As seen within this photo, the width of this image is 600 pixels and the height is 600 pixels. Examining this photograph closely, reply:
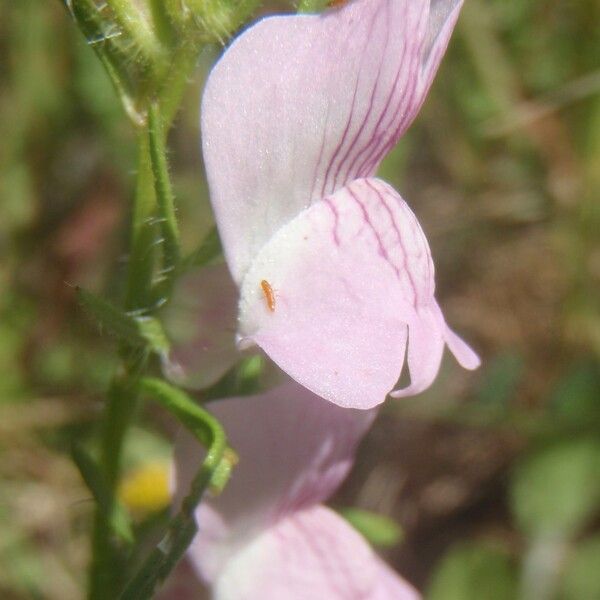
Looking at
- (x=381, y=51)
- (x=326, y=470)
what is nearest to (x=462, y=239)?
(x=326, y=470)

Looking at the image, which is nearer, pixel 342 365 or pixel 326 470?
pixel 342 365

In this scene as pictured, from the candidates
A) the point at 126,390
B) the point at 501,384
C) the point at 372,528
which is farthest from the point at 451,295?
the point at 126,390

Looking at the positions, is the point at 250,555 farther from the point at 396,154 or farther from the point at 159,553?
the point at 396,154

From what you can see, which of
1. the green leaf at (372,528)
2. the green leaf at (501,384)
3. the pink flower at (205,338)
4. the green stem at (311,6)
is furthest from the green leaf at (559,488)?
the green stem at (311,6)

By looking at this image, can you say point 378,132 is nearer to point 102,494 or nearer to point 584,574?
point 102,494

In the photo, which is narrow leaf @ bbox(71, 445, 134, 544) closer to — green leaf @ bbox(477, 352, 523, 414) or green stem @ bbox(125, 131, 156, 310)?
green stem @ bbox(125, 131, 156, 310)

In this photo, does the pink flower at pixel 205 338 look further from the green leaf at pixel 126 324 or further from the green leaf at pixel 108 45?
the green leaf at pixel 108 45
